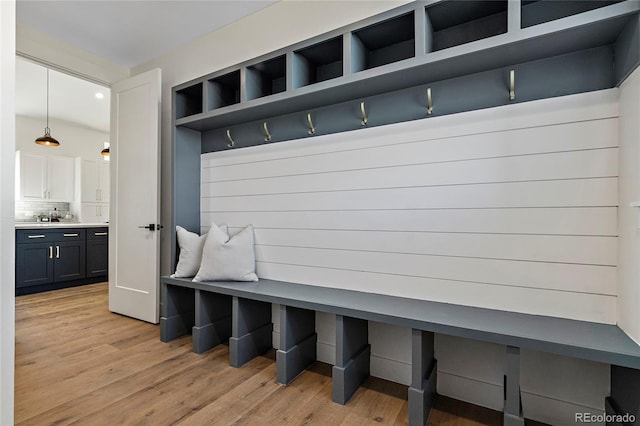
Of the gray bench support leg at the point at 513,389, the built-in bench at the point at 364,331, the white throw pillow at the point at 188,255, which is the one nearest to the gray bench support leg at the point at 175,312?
the built-in bench at the point at 364,331

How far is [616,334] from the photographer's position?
4.35ft

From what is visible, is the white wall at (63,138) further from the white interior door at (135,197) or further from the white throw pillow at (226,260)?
the white throw pillow at (226,260)

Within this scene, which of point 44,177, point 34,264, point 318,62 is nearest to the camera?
point 318,62

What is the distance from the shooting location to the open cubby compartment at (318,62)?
6.70 ft

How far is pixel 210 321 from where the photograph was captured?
8.03ft

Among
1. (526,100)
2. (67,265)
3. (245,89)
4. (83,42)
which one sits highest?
(83,42)

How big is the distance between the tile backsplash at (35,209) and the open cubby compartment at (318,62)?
6191 mm

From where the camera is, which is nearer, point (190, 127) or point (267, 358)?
point (267, 358)

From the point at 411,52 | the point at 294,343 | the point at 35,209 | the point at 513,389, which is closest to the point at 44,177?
the point at 35,209

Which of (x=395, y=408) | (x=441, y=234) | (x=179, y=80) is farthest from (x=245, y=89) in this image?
(x=395, y=408)

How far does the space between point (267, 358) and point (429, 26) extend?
91.7 inches

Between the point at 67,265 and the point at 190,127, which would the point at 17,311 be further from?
the point at 190,127

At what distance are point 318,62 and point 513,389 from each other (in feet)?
7.07

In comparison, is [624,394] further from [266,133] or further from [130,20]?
[130,20]
